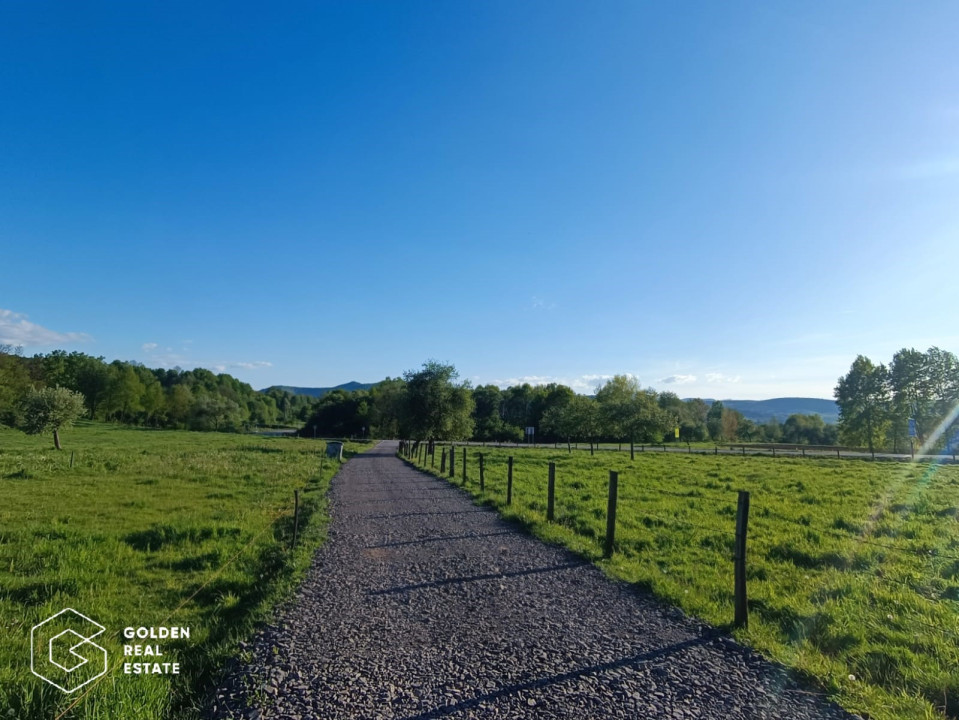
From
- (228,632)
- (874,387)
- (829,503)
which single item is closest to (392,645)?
(228,632)

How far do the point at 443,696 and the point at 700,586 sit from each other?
199 inches

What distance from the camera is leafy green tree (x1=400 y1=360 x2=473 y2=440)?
155 feet

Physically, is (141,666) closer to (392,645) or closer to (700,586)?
(392,645)

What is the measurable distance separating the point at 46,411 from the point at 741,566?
5205 cm

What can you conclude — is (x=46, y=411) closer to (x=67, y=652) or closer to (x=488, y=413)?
(x=67, y=652)

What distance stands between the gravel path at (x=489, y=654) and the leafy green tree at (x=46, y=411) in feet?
150

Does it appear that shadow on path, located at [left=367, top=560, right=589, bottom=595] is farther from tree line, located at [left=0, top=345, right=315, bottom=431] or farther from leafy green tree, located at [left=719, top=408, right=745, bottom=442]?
leafy green tree, located at [left=719, top=408, right=745, bottom=442]

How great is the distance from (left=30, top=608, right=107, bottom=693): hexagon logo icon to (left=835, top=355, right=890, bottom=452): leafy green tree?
3460 inches

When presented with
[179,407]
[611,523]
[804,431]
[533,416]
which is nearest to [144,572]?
[611,523]

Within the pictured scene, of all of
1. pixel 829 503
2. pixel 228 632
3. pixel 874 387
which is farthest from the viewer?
pixel 874 387

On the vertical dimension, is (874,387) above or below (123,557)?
above

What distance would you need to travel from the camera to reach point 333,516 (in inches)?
536

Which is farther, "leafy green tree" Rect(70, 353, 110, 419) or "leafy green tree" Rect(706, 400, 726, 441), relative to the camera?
"leafy green tree" Rect(706, 400, 726, 441)

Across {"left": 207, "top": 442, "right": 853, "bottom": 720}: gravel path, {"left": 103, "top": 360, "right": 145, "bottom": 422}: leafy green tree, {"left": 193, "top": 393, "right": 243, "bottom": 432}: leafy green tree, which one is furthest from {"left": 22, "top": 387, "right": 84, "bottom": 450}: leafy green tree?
{"left": 193, "top": 393, "right": 243, "bottom": 432}: leafy green tree
